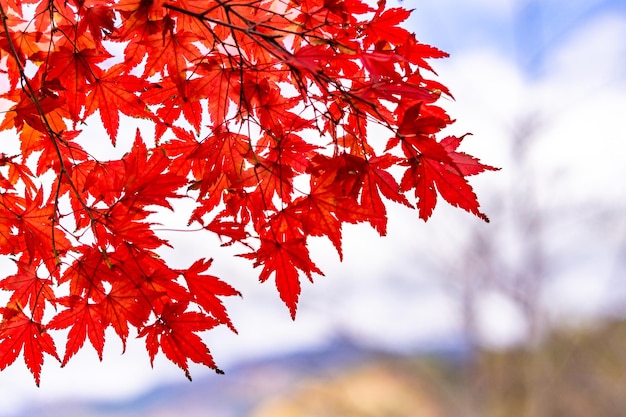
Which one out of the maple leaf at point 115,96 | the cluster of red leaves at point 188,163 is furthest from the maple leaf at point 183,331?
the maple leaf at point 115,96

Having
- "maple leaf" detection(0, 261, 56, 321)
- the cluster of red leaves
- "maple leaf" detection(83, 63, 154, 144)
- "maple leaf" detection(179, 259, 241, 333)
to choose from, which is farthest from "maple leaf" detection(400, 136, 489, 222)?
"maple leaf" detection(0, 261, 56, 321)

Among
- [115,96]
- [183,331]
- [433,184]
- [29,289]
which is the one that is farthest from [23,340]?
[433,184]

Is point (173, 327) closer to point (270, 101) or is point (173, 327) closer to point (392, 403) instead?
point (270, 101)

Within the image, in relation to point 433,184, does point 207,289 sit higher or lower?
lower

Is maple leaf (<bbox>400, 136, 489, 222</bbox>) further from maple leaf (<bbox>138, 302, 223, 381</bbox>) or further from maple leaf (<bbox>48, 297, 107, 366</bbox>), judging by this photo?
maple leaf (<bbox>48, 297, 107, 366</bbox>)

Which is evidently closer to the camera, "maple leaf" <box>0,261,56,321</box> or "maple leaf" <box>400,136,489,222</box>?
"maple leaf" <box>400,136,489,222</box>

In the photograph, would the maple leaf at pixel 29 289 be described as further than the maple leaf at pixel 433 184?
Yes

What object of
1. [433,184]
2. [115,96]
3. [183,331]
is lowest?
[183,331]

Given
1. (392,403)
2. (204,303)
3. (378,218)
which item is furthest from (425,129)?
(392,403)

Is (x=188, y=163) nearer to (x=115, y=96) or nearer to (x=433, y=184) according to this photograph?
(x=115, y=96)

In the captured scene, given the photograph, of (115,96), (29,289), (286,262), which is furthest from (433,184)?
(29,289)

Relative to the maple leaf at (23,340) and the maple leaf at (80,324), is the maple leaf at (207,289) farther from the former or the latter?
the maple leaf at (23,340)

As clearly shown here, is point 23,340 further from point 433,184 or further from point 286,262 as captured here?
point 433,184

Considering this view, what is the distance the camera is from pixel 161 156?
0.75 m
